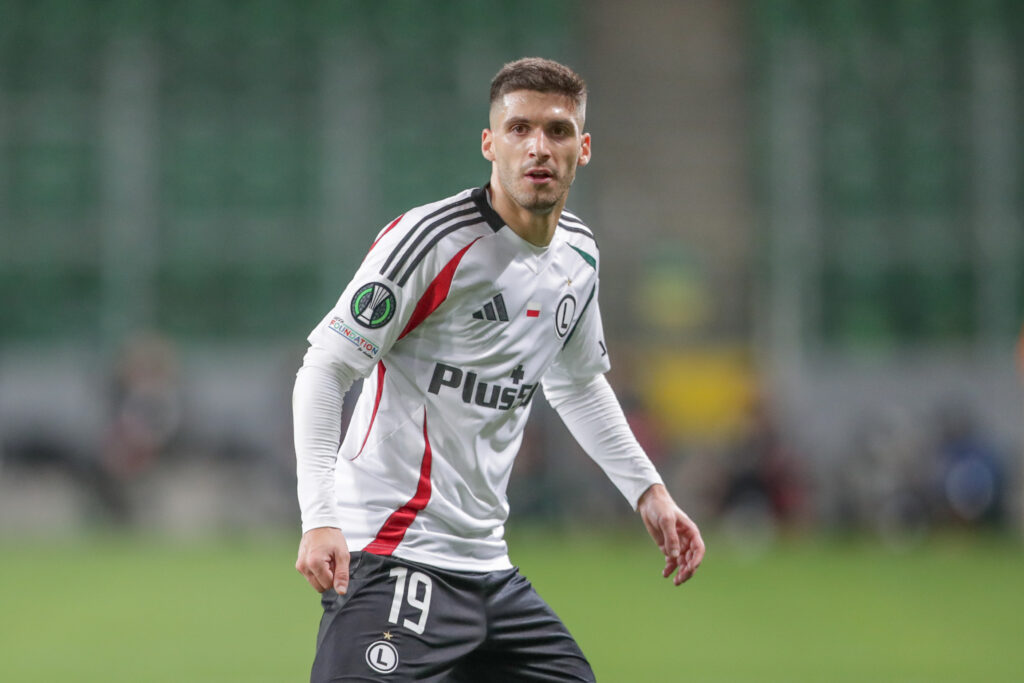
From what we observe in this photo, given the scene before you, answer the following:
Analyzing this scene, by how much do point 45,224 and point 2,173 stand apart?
95 centimetres

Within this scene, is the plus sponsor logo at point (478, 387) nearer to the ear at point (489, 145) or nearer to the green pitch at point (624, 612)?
the ear at point (489, 145)

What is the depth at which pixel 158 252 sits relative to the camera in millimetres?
19781

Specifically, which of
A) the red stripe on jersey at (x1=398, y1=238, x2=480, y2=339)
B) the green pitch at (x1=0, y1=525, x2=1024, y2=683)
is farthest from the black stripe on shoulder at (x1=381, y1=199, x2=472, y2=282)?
the green pitch at (x1=0, y1=525, x2=1024, y2=683)

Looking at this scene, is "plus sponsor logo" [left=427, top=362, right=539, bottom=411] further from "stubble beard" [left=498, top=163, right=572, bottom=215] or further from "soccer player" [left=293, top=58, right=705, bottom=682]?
"stubble beard" [left=498, top=163, right=572, bottom=215]

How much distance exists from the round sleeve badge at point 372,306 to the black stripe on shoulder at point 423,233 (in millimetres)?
48

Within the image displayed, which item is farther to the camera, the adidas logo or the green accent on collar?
the green accent on collar

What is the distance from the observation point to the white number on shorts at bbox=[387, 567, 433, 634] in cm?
370

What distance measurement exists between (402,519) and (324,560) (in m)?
0.44

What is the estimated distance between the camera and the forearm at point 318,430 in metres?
3.53

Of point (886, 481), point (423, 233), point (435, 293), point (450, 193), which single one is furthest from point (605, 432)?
point (450, 193)

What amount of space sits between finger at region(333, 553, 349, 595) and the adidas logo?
2.68ft

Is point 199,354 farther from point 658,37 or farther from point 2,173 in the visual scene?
point 658,37

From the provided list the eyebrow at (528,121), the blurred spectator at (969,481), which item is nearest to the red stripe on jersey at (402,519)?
the eyebrow at (528,121)

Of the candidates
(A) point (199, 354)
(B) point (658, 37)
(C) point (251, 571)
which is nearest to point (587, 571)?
(C) point (251, 571)
